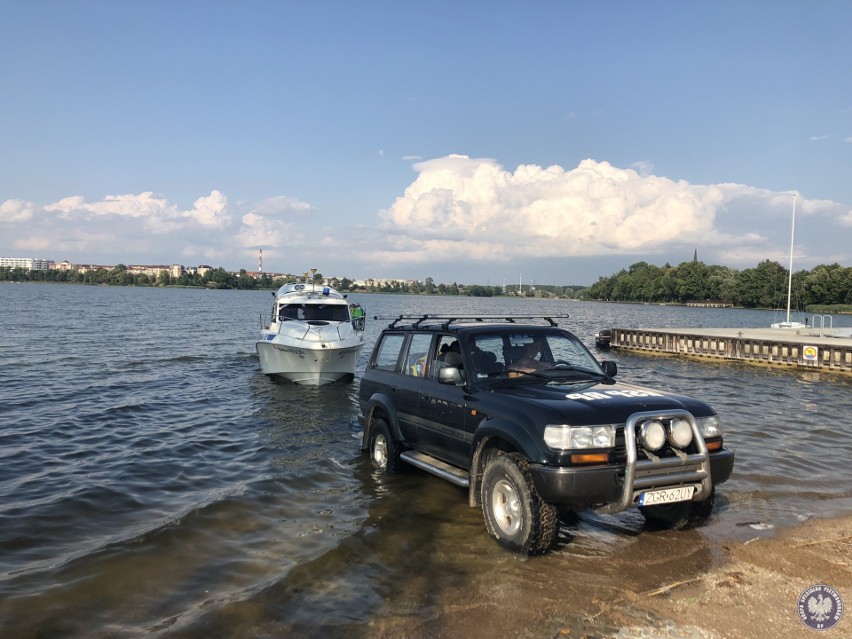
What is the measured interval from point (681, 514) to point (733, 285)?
14591 centimetres

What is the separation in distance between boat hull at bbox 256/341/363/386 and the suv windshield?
482 inches

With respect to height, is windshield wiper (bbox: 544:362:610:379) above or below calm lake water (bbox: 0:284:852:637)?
above

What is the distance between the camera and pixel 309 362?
62.4 feet

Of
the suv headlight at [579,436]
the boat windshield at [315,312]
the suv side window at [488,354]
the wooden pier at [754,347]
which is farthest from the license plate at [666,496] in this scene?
the wooden pier at [754,347]

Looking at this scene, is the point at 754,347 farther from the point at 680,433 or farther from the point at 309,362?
the point at 680,433

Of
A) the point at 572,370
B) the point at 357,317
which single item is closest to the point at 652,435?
the point at 572,370

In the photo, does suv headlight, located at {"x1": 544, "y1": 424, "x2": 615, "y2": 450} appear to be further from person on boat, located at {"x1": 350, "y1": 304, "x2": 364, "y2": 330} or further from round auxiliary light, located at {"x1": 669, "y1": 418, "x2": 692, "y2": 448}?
person on boat, located at {"x1": 350, "y1": 304, "x2": 364, "y2": 330}

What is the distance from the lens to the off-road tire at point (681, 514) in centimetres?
619

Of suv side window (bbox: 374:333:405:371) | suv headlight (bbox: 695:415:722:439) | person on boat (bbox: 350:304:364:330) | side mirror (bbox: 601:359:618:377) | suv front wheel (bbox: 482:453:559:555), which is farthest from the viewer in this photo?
person on boat (bbox: 350:304:364:330)


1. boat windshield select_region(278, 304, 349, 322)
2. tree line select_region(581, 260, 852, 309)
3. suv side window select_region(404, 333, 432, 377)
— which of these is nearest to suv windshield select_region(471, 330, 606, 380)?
suv side window select_region(404, 333, 432, 377)

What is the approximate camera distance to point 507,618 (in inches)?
182

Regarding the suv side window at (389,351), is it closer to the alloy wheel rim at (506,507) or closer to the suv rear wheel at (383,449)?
the suv rear wheel at (383,449)

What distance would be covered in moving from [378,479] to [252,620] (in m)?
3.87

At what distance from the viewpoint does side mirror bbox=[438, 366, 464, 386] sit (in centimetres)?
651
